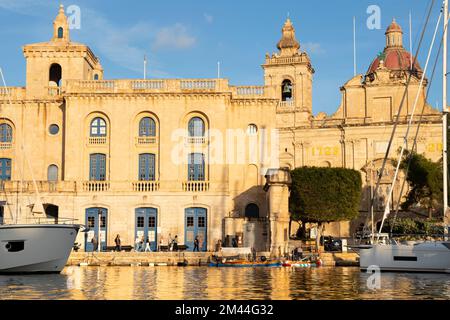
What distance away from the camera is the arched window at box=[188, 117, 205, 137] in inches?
2080

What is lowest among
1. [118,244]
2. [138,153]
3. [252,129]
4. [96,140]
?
[118,244]

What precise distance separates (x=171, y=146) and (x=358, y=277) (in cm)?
2295

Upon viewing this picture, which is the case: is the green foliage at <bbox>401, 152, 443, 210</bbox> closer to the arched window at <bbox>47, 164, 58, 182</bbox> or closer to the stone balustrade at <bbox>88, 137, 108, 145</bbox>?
the stone balustrade at <bbox>88, 137, 108, 145</bbox>

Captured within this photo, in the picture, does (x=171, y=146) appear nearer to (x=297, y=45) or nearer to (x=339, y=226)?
(x=339, y=226)

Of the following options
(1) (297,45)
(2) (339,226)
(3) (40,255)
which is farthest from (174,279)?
(1) (297,45)

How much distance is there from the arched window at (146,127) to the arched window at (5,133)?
9311 mm

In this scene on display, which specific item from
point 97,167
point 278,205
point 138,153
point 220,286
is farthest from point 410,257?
point 97,167

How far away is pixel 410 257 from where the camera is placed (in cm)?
3497

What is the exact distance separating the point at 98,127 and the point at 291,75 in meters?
29.7

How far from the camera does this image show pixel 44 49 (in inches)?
2234

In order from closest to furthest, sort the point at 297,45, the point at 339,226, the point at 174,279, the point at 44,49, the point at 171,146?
1. the point at 174,279
2. the point at 171,146
3. the point at 44,49
4. the point at 339,226
5. the point at 297,45

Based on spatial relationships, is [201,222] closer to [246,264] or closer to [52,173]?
[246,264]

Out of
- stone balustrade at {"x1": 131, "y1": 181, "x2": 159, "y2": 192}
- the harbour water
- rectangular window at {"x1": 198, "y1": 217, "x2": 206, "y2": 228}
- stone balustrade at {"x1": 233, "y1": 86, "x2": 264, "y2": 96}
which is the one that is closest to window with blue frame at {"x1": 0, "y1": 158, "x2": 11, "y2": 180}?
stone balustrade at {"x1": 131, "y1": 181, "x2": 159, "y2": 192}

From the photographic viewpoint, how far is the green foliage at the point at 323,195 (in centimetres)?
5338
